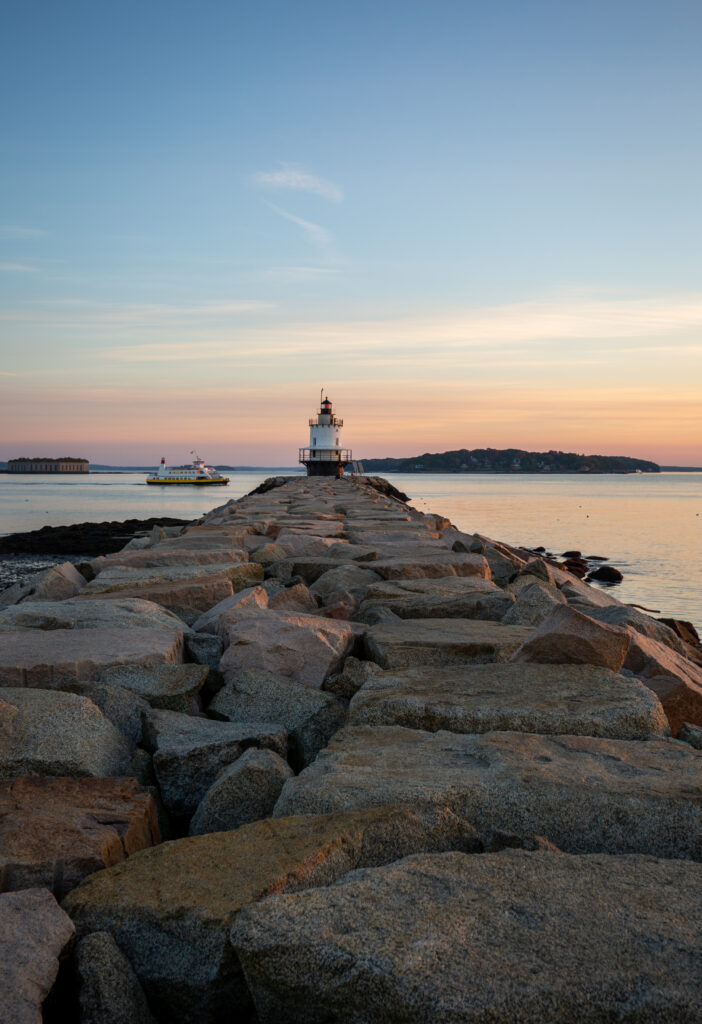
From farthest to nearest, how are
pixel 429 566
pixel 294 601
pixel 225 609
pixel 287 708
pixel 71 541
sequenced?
1. pixel 71 541
2. pixel 429 566
3. pixel 294 601
4. pixel 225 609
5. pixel 287 708

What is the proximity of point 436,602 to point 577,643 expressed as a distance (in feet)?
4.19

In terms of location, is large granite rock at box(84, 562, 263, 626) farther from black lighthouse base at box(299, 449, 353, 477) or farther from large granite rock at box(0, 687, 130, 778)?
black lighthouse base at box(299, 449, 353, 477)

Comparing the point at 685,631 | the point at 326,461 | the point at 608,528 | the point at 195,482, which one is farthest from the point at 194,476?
the point at 685,631

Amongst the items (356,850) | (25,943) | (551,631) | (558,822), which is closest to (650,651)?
(551,631)

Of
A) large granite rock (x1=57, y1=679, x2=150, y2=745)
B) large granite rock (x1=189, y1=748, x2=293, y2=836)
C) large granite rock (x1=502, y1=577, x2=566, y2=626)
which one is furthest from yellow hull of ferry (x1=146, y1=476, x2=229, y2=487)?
large granite rock (x1=189, y1=748, x2=293, y2=836)

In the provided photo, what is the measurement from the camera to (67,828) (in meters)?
1.66

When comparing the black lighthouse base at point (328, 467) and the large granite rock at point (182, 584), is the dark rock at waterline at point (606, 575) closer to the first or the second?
the large granite rock at point (182, 584)

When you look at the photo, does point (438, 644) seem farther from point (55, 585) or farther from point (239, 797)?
point (55, 585)

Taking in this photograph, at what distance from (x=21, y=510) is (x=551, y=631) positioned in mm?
30990

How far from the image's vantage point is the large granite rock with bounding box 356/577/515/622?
12.6 ft

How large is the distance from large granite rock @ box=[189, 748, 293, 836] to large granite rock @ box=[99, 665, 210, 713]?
2.18ft

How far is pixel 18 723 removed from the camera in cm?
212

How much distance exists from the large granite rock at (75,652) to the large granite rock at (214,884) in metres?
1.19

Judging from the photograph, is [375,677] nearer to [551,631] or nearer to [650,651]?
[551,631]
